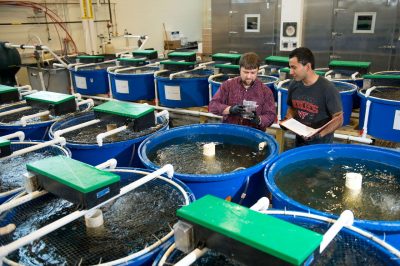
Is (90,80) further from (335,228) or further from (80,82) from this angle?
(335,228)

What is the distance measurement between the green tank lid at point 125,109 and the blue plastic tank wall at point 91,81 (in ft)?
7.72

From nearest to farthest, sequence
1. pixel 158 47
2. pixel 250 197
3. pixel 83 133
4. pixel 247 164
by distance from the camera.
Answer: pixel 250 197 → pixel 247 164 → pixel 83 133 → pixel 158 47

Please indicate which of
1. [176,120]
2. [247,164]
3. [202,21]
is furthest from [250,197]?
[202,21]

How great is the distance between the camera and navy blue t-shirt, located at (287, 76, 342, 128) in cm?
238

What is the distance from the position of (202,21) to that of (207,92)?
218 inches

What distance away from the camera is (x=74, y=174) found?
125 centimetres

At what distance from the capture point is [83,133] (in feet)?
8.30

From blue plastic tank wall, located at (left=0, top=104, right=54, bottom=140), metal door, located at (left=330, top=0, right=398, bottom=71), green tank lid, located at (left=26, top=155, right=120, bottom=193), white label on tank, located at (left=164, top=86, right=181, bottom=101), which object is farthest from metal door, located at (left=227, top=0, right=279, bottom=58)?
green tank lid, located at (left=26, top=155, right=120, bottom=193)

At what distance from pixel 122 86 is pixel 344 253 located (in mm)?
A: 3416

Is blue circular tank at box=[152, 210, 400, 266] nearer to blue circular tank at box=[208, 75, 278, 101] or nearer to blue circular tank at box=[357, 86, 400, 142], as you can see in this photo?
blue circular tank at box=[357, 86, 400, 142]

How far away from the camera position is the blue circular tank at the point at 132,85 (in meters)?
4.09

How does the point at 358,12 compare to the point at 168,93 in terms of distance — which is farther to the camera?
the point at 358,12

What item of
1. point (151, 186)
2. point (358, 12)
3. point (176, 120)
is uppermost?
point (358, 12)

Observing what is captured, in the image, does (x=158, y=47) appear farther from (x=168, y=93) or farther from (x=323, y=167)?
(x=323, y=167)
